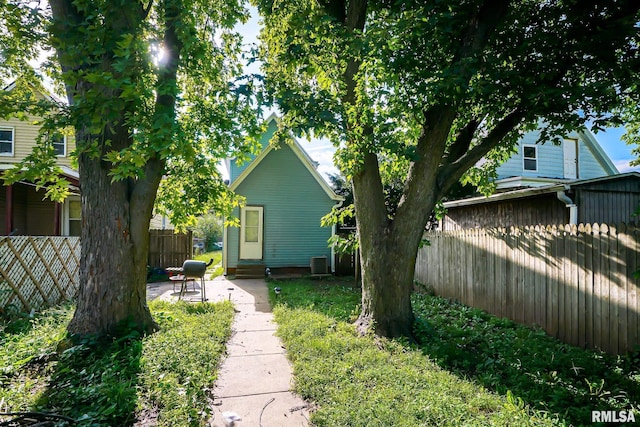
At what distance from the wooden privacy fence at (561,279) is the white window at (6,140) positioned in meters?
16.7

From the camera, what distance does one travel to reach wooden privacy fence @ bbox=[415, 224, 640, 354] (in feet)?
13.3

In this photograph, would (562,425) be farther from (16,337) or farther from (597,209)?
(597,209)

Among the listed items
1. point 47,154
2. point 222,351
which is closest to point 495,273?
point 222,351

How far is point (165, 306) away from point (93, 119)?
449cm

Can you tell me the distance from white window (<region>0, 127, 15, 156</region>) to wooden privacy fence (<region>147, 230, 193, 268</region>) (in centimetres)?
637

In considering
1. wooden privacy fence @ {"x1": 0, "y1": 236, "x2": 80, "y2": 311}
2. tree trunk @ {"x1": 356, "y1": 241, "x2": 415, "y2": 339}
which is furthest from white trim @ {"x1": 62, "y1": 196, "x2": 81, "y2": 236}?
tree trunk @ {"x1": 356, "y1": 241, "x2": 415, "y2": 339}

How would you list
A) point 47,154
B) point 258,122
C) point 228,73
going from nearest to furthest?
1. point 47,154
2. point 258,122
3. point 228,73

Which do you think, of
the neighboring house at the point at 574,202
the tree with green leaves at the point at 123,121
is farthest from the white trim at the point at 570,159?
the tree with green leaves at the point at 123,121

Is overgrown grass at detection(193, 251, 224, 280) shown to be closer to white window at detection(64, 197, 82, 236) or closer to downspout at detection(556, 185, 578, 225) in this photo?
white window at detection(64, 197, 82, 236)

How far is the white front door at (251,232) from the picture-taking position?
12.2m

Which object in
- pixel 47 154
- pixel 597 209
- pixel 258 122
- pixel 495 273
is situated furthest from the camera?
pixel 597 209

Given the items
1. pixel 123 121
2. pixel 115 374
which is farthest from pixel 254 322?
pixel 123 121

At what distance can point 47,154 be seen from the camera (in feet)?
13.3

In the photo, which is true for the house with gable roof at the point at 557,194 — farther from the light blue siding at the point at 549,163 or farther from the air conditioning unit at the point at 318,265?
the air conditioning unit at the point at 318,265
